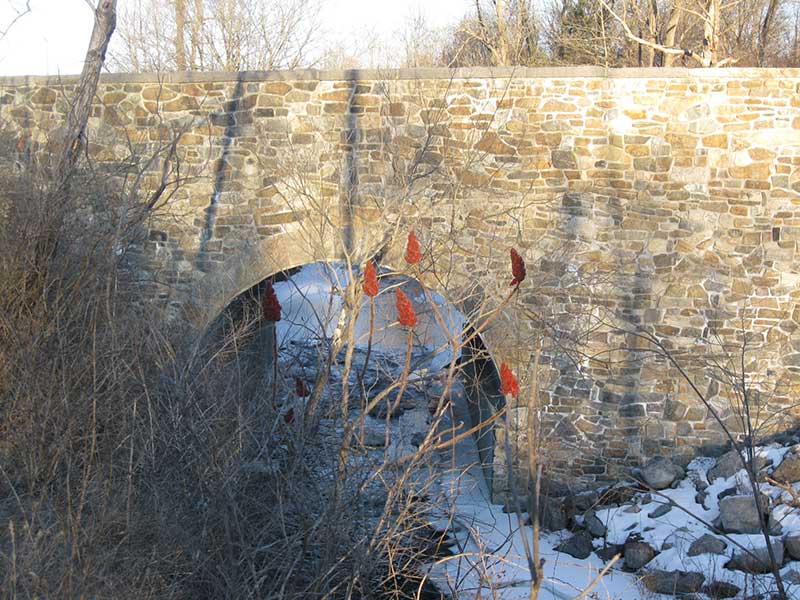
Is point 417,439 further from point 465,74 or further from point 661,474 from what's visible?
point 465,74

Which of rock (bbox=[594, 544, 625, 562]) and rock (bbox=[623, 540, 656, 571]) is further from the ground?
rock (bbox=[623, 540, 656, 571])

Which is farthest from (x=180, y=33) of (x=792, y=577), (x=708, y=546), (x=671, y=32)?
(x=792, y=577)

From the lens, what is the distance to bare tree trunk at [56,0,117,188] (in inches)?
293

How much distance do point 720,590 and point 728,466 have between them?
174cm

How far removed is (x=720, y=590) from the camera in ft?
22.2

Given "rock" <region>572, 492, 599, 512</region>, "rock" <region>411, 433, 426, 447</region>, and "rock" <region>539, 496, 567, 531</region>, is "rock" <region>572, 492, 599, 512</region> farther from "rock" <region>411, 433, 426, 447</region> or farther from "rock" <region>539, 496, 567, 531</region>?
"rock" <region>411, 433, 426, 447</region>

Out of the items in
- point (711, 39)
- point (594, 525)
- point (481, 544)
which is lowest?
point (594, 525)

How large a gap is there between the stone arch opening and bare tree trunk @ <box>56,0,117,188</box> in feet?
6.54

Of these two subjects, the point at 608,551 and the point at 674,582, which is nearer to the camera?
the point at 674,582

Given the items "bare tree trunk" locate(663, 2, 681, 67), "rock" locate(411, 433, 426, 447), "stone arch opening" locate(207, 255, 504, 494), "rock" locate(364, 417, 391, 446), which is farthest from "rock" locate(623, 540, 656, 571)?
"bare tree trunk" locate(663, 2, 681, 67)

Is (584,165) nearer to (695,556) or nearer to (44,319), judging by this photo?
(695,556)

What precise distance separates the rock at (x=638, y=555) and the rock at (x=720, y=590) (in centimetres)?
85

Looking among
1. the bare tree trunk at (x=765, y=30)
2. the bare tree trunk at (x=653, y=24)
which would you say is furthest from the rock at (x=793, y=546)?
the bare tree trunk at (x=765, y=30)

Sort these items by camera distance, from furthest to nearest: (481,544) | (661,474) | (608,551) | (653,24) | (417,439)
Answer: (653,24), (417,439), (661,474), (608,551), (481,544)
